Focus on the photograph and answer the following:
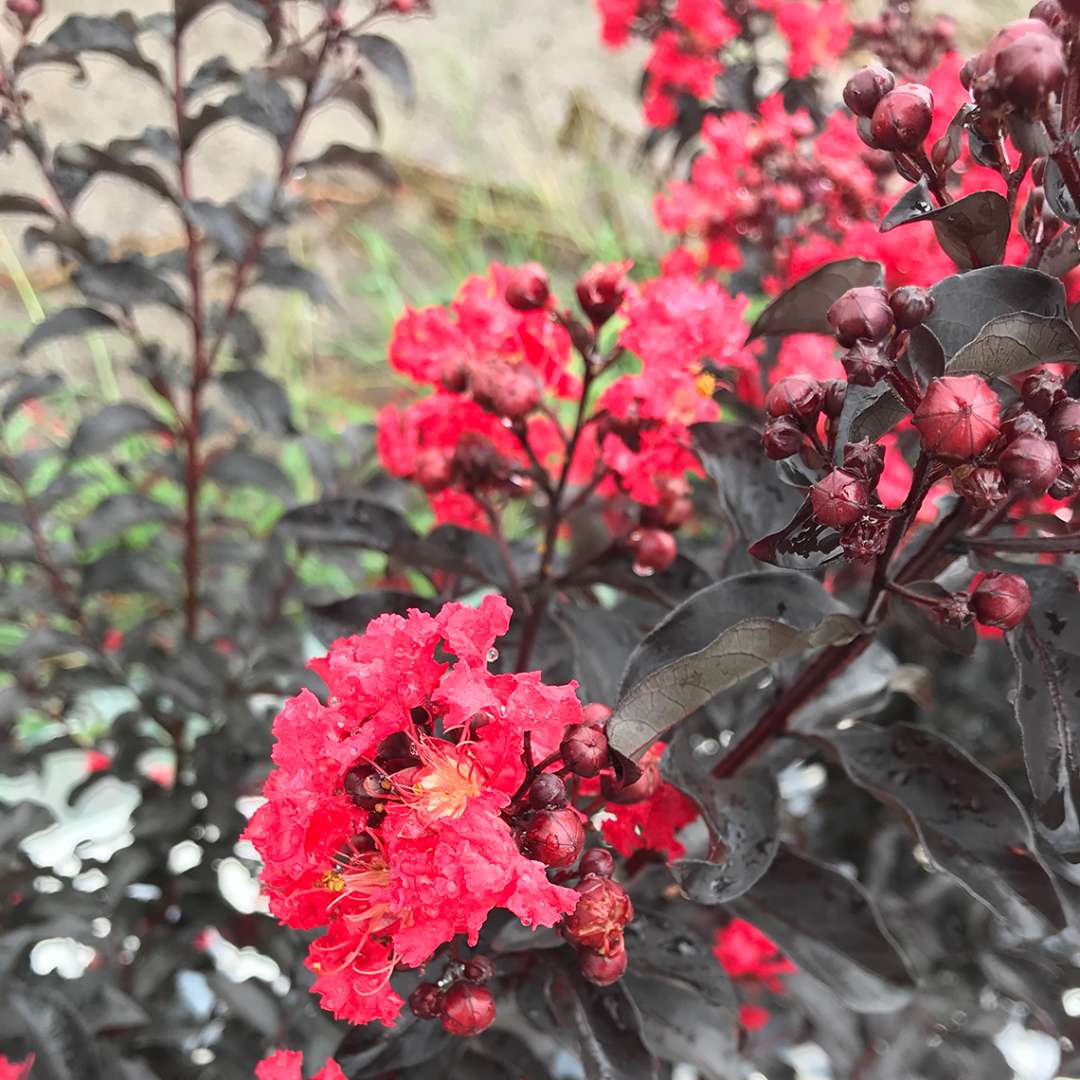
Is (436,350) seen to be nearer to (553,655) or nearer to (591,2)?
(553,655)

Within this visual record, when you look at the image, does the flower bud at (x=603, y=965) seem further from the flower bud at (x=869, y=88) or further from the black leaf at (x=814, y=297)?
the flower bud at (x=869, y=88)

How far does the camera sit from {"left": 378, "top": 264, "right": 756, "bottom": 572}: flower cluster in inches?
32.8

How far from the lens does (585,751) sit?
56 centimetres

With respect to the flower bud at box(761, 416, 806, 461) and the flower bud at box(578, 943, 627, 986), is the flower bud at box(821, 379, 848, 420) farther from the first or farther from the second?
the flower bud at box(578, 943, 627, 986)

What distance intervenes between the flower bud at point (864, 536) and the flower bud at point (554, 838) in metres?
0.20

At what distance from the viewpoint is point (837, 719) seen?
86 cm

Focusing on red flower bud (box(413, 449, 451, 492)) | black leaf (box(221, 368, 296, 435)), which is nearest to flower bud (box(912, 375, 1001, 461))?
red flower bud (box(413, 449, 451, 492))

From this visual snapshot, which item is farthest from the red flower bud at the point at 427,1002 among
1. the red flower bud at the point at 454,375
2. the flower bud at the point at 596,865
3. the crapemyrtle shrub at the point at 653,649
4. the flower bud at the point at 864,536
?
the red flower bud at the point at 454,375

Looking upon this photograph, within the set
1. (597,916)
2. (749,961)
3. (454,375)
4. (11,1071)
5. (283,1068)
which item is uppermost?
(454,375)

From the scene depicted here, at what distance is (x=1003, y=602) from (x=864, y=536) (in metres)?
0.11

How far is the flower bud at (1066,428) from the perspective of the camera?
55 centimetres

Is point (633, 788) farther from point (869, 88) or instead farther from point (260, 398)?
point (260, 398)

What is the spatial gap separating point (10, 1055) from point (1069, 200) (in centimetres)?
106

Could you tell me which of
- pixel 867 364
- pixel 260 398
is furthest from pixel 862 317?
pixel 260 398
